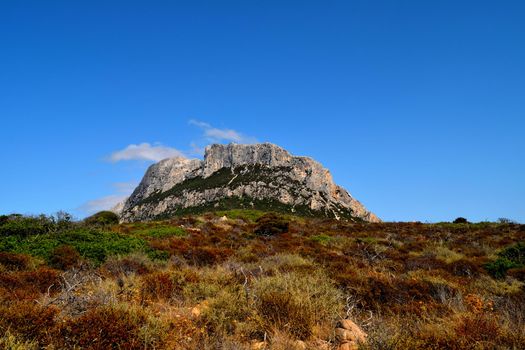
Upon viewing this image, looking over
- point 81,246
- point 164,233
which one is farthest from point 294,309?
point 164,233

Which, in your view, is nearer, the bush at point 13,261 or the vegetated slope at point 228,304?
the vegetated slope at point 228,304

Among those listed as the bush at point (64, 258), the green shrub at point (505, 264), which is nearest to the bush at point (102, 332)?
the bush at point (64, 258)

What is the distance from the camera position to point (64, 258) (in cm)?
1139

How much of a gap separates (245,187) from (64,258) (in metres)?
111

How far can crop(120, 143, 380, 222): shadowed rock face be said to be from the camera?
383 feet

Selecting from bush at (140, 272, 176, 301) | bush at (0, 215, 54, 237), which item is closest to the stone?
bush at (140, 272, 176, 301)

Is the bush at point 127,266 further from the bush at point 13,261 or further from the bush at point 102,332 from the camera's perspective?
the bush at point 102,332

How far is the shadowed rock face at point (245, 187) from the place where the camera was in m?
117

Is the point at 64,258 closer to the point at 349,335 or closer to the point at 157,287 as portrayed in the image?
the point at 157,287

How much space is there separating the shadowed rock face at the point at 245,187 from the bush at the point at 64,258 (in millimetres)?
94134

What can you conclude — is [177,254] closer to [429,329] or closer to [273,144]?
[429,329]

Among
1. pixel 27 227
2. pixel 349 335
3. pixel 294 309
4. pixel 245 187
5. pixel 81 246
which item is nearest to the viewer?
pixel 349 335

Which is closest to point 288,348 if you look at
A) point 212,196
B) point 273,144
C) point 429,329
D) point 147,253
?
point 429,329

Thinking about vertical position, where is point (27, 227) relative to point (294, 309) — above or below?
above
